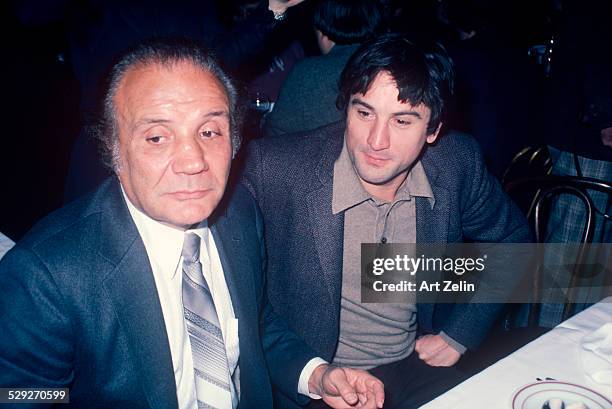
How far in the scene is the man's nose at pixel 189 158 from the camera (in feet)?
3.81

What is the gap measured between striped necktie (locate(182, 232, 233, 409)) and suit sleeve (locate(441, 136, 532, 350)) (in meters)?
1.08

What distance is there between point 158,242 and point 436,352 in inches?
50.2

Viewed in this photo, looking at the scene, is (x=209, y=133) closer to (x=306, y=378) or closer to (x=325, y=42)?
(x=306, y=378)

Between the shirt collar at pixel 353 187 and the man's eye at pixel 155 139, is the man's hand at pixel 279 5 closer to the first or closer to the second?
the shirt collar at pixel 353 187

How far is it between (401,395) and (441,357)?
254mm

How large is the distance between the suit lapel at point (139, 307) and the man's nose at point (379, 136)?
34.1 inches

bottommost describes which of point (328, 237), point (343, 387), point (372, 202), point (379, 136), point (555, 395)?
point (343, 387)

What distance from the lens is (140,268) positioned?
1200 millimetres

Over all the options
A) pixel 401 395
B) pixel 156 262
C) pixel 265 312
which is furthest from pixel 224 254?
pixel 401 395

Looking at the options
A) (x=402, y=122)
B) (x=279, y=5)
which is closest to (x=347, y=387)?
(x=402, y=122)

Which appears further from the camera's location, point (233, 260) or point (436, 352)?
point (436, 352)

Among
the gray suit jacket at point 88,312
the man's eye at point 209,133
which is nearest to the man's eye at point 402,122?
the man's eye at point 209,133

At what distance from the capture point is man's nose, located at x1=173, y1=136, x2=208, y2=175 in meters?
1.16

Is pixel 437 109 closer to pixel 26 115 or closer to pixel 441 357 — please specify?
pixel 441 357
